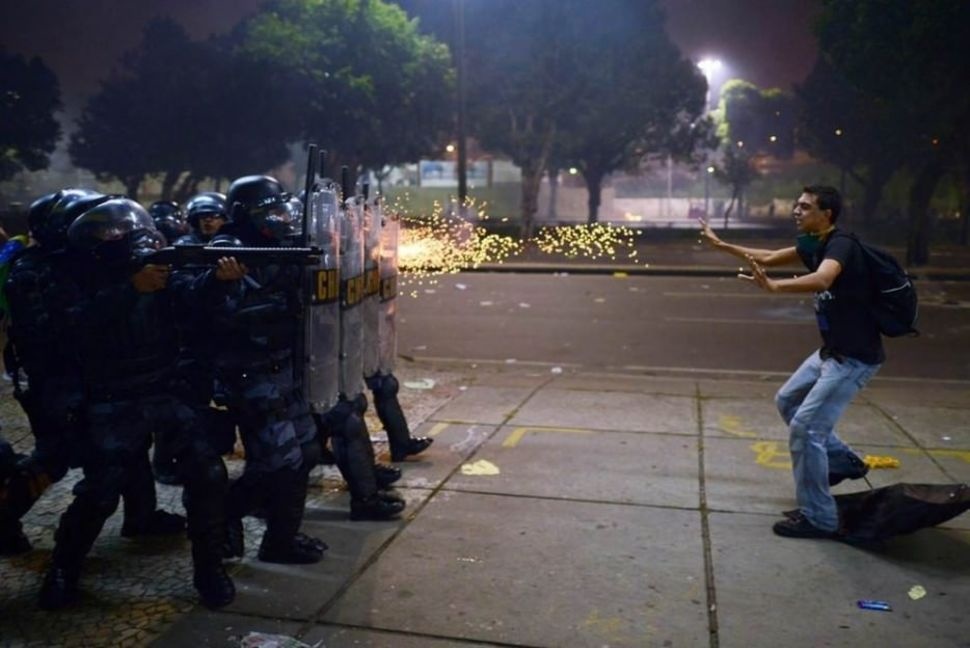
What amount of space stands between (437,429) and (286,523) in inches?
106

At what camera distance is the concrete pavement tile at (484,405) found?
287 inches

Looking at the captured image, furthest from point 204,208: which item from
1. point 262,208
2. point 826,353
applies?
point 826,353

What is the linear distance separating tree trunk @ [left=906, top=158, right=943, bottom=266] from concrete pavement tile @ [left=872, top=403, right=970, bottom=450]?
16036 millimetres

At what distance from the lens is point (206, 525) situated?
3945 mm

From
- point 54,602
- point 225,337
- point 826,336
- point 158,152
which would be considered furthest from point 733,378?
point 158,152

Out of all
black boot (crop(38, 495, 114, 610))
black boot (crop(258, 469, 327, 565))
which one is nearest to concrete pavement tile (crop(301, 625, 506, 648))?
black boot (crop(258, 469, 327, 565))

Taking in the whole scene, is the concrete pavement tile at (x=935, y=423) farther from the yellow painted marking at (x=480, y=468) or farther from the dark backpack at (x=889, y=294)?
the yellow painted marking at (x=480, y=468)

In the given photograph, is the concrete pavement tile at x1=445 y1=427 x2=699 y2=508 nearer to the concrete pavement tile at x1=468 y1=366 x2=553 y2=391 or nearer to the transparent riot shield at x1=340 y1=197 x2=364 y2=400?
the transparent riot shield at x1=340 y1=197 x2=364 y2=400

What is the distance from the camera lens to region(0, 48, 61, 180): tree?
37938mm

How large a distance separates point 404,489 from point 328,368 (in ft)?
4.07

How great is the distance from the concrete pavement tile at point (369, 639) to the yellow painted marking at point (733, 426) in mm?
3724

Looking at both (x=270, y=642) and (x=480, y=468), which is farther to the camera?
(x=480, y=468)

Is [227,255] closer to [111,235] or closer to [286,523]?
[111,235]

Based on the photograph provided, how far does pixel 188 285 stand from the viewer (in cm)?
408
